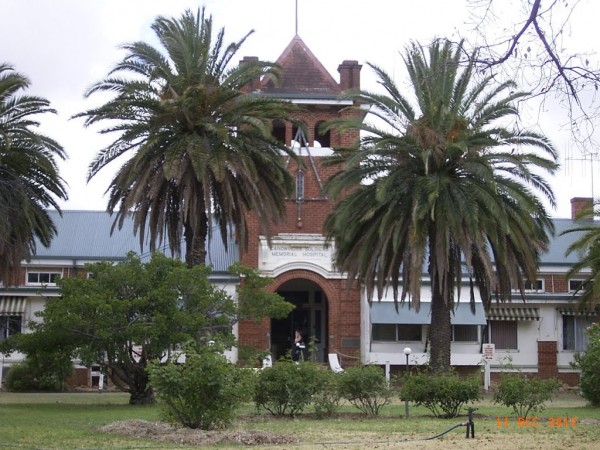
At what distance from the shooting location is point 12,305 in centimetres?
4344

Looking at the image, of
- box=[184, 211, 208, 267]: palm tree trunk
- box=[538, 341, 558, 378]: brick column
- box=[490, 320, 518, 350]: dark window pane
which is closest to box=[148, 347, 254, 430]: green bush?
box=[184, 211, 208, 267]: palm tree trunk

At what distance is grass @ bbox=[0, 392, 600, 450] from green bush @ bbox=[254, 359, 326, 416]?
15.6 inches

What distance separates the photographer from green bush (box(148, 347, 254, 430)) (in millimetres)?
17875

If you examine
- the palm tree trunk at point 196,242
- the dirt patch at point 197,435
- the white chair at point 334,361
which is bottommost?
the dirt patch at point 197,435

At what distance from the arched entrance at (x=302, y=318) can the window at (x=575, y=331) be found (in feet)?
37.7

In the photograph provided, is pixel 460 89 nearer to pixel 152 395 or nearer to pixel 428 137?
pixel 428 137

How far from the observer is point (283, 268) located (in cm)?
4184

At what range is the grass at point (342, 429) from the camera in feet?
55.2

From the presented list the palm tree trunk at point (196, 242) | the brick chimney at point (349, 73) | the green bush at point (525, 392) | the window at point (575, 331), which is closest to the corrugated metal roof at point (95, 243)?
Result: the brick chimney at point (349, 73)

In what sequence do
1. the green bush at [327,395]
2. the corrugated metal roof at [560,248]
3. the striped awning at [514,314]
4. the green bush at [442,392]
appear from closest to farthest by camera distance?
Result: the green bush at [327,395]
the green bush at [442,392]
the striped awning at [514,314]
the corrugated metal roof at [560,248]

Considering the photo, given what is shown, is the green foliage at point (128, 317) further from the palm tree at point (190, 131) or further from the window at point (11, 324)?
the window at point (11, 324)

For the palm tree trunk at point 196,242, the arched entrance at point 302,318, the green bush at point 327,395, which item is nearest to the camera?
the green bush at point 327,395

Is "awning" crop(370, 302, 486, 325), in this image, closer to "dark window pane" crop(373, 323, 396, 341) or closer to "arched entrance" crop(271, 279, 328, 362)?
"dark window pane" crop(373, 323, 396, 341)

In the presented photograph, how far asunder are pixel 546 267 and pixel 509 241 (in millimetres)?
17795
